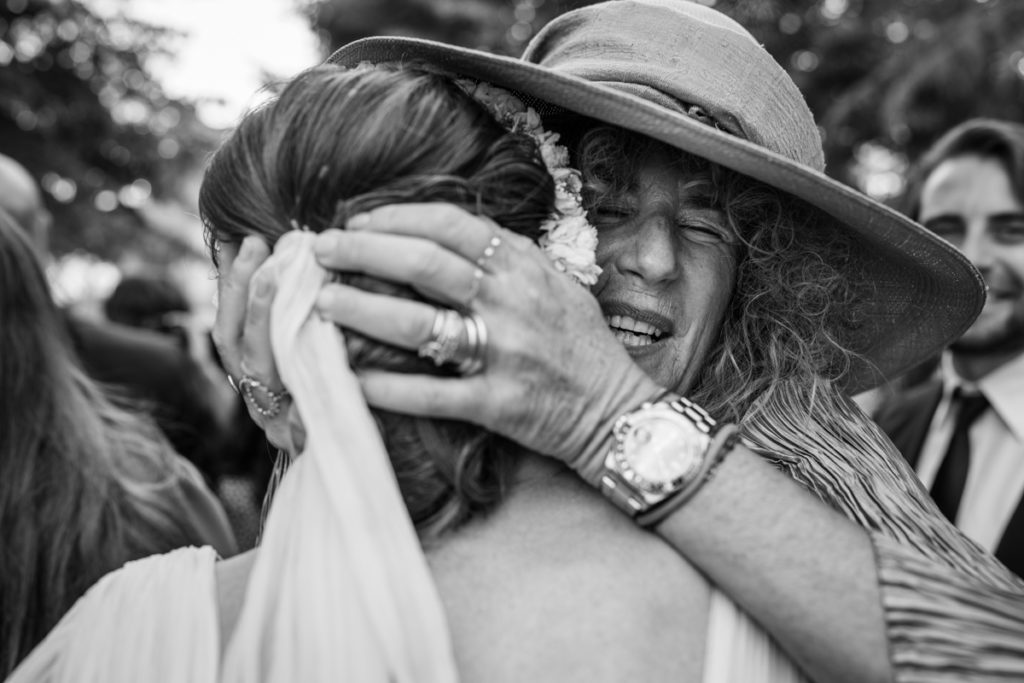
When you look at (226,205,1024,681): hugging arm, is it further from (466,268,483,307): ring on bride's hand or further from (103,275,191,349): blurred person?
(103,275,191,349): blurred person

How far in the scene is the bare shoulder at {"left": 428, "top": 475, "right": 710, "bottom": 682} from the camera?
129 cm

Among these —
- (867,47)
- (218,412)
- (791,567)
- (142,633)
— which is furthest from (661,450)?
(867,47)

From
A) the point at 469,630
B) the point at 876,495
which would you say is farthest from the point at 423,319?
the point at 876,495

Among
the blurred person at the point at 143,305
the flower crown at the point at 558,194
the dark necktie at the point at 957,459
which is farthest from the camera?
the blurred person at the point at 143,305

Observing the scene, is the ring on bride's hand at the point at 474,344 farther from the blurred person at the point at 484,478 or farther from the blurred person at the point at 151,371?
the blurred person at the point at 151,371

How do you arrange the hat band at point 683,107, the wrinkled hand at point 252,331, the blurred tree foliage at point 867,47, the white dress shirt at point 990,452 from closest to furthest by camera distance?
1. the wrinkled hand at point 252,331
2. the hat band at point 683,107
3. the white dress shirt at point 990,452
4. the blurred tree foliage at point 867,47

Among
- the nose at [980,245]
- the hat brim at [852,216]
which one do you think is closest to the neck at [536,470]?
the hat brim at [852,216]

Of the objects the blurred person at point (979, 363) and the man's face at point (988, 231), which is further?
the man's face at point (988, 231)

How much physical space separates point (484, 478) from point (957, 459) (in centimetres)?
254

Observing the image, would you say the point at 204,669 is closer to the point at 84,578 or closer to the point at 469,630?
the point at 469,630

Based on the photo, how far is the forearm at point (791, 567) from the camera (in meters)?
1.29

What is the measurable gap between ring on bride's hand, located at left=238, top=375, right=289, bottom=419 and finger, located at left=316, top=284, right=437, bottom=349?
202 millimetres

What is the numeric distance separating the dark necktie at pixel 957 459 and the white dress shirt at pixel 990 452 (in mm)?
21

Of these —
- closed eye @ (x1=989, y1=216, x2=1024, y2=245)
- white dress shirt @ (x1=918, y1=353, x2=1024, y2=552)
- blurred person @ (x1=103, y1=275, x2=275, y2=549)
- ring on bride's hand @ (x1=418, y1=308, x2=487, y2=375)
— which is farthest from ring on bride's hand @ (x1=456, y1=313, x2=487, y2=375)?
closed eye @ (x1=989, y1=216, x2=1024, y2=245)
